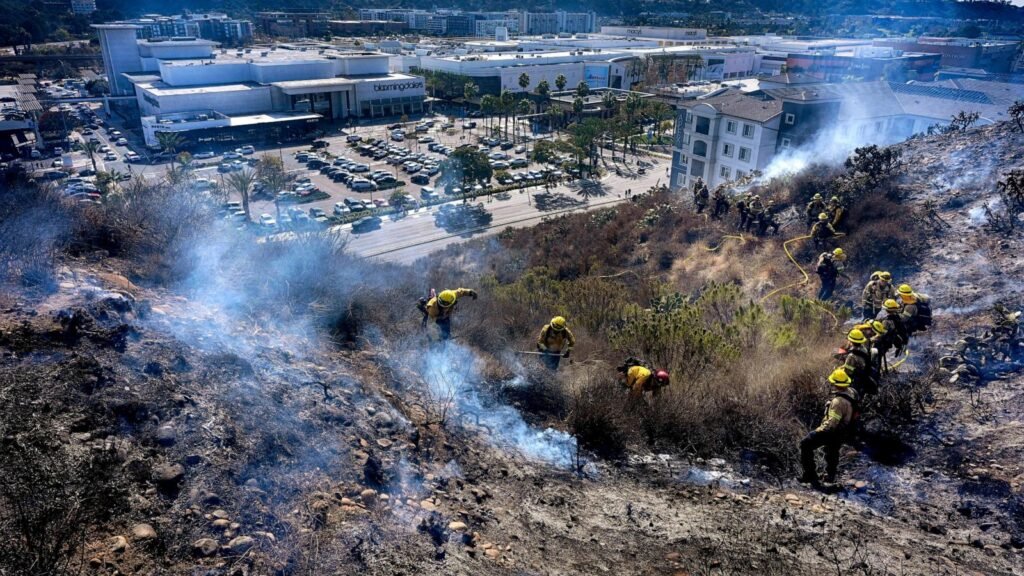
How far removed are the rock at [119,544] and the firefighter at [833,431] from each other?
21.4 feet

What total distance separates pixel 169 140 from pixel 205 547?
152 ft

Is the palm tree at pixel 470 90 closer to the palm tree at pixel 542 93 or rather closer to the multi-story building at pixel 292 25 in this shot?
the palm tree at pixel 542 93

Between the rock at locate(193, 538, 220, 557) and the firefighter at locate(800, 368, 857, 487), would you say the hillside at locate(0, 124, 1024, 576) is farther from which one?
the firefighter at locate(800, 368, 857, 487)

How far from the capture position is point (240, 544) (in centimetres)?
475

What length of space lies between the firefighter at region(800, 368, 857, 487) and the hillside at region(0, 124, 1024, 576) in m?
0.27

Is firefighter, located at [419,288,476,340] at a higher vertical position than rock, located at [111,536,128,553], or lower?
lower

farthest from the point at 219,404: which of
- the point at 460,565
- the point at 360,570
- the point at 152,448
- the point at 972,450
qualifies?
the point at 972,450

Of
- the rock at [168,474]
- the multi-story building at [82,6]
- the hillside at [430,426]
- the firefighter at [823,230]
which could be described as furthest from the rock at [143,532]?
the multi-story building at [82,6]

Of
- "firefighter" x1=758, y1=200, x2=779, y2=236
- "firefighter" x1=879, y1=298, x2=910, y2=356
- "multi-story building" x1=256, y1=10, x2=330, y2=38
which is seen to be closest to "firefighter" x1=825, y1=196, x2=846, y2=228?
"firefighter" x1=758, y1=200, x2=779, y2=236

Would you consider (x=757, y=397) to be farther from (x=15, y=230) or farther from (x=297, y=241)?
(x=15, y=230)

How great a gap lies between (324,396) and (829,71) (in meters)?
64.6

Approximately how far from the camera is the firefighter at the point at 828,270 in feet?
40.2

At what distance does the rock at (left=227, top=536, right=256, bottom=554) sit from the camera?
4.72 m

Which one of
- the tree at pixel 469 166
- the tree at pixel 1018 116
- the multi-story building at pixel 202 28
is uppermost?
the multi-story building at pixel 202 28
